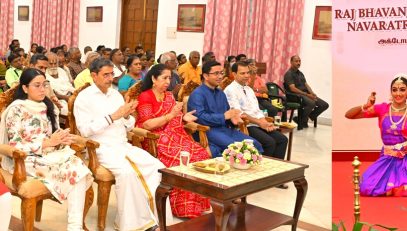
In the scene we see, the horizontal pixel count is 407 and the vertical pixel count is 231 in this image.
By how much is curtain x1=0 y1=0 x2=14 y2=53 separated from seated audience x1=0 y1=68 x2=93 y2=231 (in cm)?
1263

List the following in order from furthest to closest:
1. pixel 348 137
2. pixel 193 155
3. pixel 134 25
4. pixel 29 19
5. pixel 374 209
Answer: pixel 29 19
pixel 134 25
pixel 193 155
pixel 374 209
pixel 348 137

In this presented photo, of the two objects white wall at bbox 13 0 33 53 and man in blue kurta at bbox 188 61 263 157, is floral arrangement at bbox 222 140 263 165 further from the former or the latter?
white wall at bbox 13 0 33 53

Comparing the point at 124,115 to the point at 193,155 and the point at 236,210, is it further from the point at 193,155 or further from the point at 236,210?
the point at 236,210

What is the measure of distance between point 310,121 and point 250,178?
21.3 feet

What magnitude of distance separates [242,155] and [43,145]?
4.48 feet

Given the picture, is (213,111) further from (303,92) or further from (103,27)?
(103,27)

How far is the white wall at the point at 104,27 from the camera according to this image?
1236cm

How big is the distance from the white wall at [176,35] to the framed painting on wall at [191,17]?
87 millimetres

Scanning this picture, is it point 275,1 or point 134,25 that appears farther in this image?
point 134,25

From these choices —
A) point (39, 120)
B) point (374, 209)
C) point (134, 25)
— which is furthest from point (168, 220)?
point (134, 25)

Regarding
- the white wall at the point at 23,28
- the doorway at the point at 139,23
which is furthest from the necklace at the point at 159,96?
the white wall at the point at 23,28

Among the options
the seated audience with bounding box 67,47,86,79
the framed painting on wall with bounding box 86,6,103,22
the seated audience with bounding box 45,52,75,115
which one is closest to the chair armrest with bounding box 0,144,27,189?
the seated audience with bounding box 45,52,75,115

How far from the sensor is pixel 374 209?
2.51 meters

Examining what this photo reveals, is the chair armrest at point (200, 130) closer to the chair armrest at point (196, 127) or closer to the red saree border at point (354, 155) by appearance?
the chair armrest at point (196, 127)
